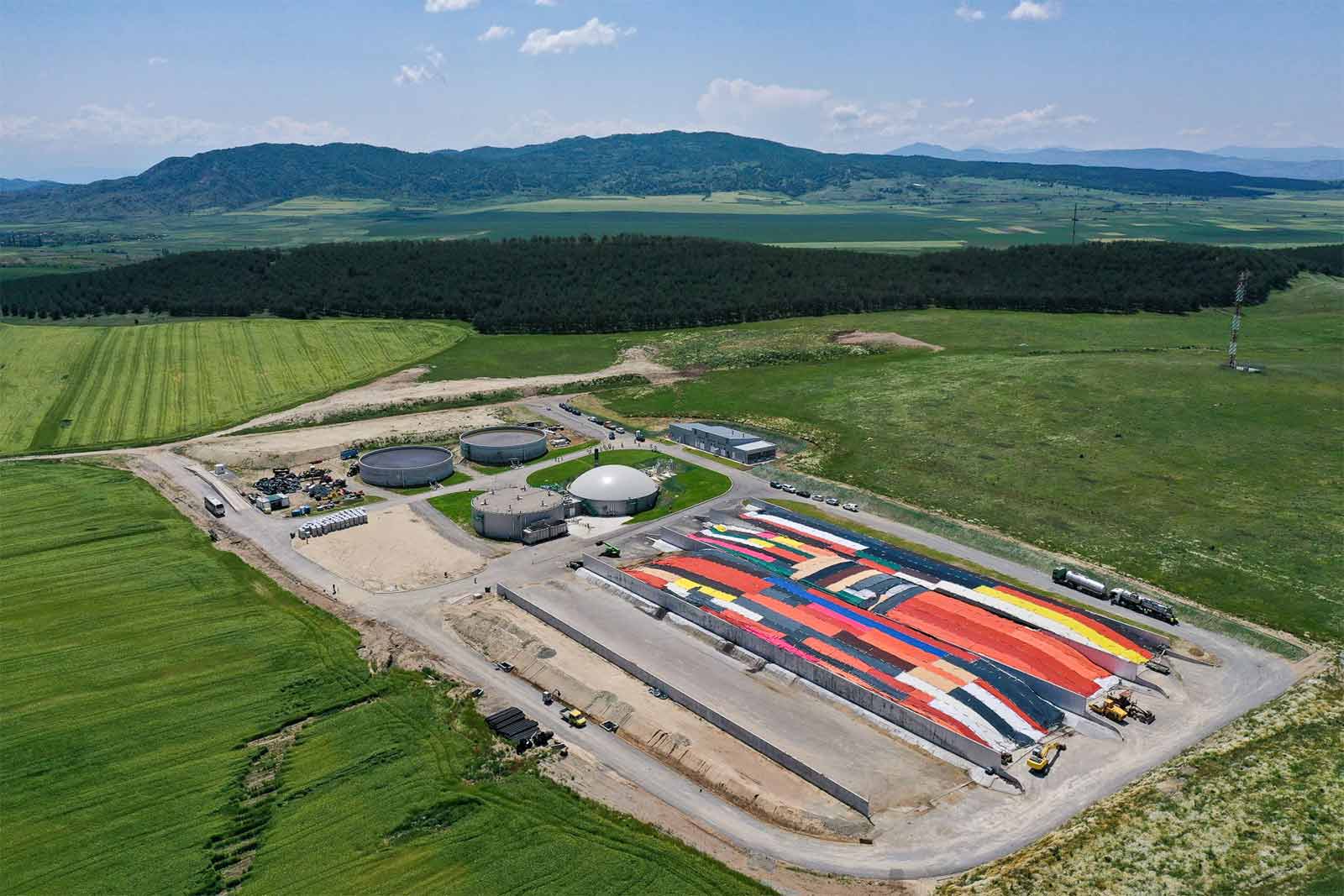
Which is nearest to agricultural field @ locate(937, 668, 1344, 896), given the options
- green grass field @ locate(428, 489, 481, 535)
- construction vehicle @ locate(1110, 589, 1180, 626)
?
construction vehicle @ locate(1110, 589, 1180, 626)

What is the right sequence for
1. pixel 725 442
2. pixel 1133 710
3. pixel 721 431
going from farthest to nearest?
pixel 721 431 < pixel 725 442 < pixel 1133 710

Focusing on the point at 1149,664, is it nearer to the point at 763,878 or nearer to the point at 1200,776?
the point at 1200,776

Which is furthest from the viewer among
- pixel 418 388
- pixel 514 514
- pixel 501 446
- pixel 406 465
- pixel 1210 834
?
pixel 418 388

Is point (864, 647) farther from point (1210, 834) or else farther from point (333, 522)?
point (333, 522)

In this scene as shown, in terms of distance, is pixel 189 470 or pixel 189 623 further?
pixel 189 470

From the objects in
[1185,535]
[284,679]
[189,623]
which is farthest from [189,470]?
[1185,535]

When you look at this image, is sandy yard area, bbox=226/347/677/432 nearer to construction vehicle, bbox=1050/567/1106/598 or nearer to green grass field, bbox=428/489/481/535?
green grass field, bbox=428/489/481/535

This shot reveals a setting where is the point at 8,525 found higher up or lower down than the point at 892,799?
higher up

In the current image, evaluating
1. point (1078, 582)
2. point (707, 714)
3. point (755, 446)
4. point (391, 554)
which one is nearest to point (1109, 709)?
point (1078, 582)
